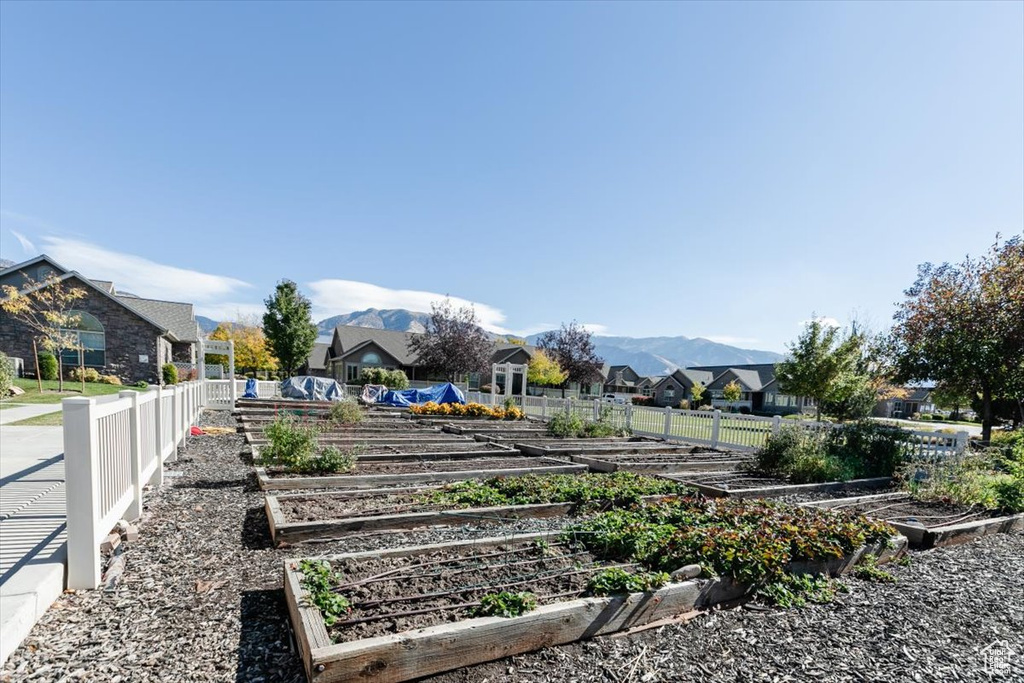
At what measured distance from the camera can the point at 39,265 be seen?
70.5ft

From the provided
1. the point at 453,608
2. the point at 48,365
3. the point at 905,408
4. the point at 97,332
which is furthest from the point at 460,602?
the point at 905,408

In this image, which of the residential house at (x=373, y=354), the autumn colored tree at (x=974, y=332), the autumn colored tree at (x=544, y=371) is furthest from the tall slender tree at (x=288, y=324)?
the autumn colored tree at (x=974, y=332)

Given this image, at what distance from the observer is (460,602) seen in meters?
2.74

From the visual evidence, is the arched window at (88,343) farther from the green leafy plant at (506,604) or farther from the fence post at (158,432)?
the green leafy plant at (506,604)

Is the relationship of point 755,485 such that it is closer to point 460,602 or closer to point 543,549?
point 543,549

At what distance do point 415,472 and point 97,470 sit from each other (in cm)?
389

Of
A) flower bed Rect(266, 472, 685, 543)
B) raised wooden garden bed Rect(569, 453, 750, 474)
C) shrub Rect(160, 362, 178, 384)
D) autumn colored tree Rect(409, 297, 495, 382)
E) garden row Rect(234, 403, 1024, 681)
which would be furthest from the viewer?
autumn colored tree Rect(409, 297, 495, 382)

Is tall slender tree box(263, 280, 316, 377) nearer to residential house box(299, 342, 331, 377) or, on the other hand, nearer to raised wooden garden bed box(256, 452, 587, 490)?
residential house box(299, 342, 331, 377)

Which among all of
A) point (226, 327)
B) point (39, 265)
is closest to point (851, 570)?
point (39, 265)

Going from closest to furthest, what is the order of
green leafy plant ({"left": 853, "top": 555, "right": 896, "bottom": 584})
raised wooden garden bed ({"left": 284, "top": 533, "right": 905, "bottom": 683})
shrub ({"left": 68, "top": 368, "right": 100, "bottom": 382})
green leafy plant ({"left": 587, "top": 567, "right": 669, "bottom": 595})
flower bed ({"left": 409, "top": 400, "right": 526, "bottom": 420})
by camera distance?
raised wooden garden bed ({"left": 284, "top": 533, "right": 905, "bottom": 683}) → green leafy plant ({"left": 587, "top": 567, "right": 669, "bottom": 595}) → green leafy plant ({"left": 853, "top": 555, "right": 896, "bottom": 584}) → flower bed ({"left": 409, "top": 400, "right": 526, "bottom": 420}) → shrub ({"left": 68, "top": 368, "right": 100, "bottom": 382})

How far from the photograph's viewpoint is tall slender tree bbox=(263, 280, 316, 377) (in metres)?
33.9

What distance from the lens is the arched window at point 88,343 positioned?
71.2 ft

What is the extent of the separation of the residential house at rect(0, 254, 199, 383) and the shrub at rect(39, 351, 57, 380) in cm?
69

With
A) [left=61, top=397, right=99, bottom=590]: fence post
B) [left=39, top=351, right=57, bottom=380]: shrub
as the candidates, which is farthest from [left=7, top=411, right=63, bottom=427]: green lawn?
[left=39, top=351, right=57, bottom=380]: shrub
